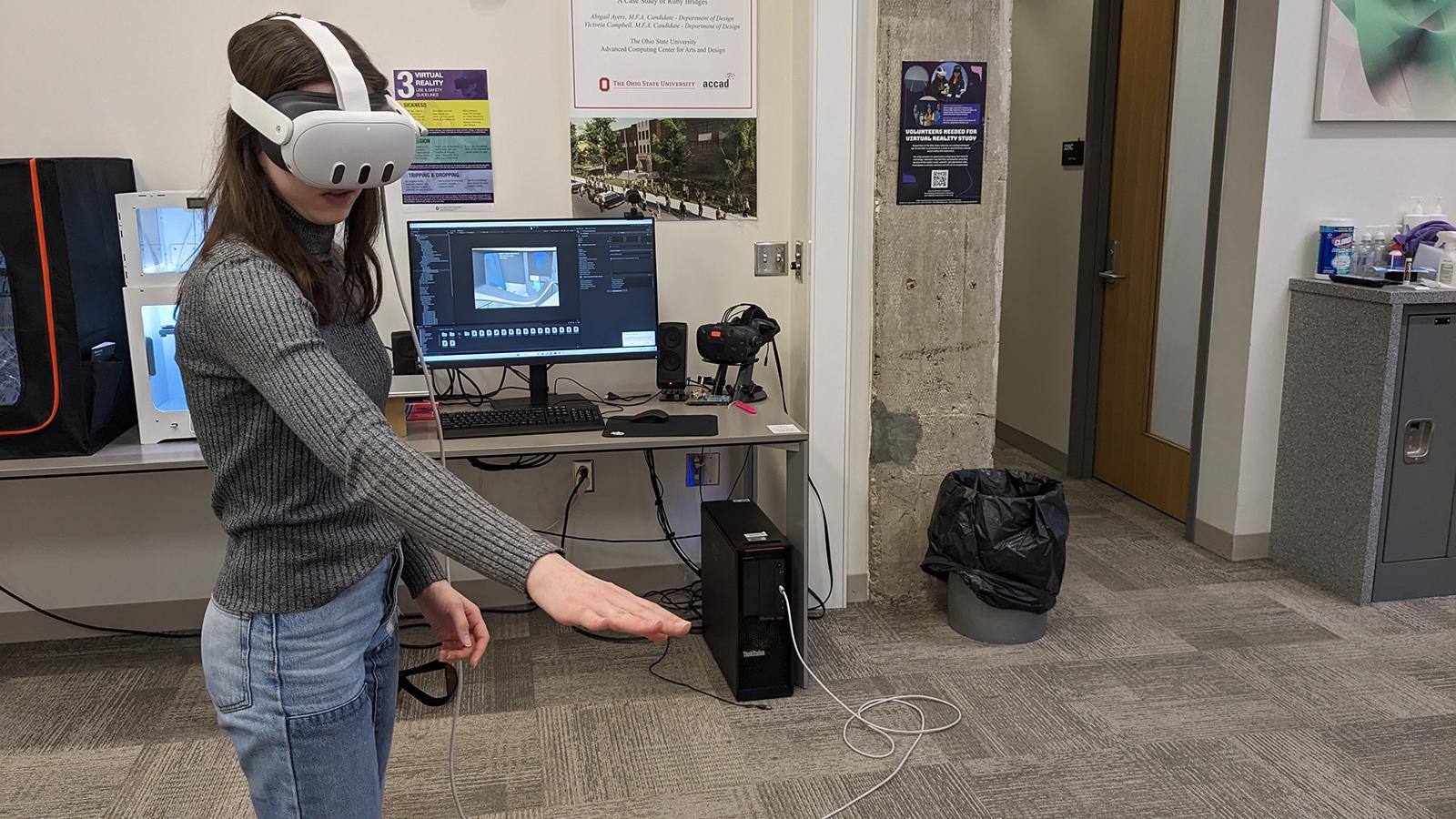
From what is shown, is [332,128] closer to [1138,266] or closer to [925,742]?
[925,742]

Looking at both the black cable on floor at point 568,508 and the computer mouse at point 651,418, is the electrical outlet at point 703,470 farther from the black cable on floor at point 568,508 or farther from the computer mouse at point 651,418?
the computer mouse at point 651,418

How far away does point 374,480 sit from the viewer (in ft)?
2.93

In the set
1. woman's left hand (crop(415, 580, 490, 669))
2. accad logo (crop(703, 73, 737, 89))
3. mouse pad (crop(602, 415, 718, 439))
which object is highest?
accad logo (crop(703, 73, 737, 89))

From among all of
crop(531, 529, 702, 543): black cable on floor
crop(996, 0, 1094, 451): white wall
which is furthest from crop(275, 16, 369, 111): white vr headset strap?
crop(996, 0, 1094, 451): white wall

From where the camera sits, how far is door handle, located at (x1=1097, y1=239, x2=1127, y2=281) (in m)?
4.35

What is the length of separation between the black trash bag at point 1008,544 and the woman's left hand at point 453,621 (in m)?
1.86

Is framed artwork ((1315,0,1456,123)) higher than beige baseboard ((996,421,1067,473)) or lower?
higher

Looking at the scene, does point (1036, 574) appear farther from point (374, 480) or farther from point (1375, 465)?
point (374, 480)

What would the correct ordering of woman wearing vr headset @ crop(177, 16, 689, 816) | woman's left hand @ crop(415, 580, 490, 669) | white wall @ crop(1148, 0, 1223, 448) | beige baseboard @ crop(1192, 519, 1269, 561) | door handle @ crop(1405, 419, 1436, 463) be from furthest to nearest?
white wall @ crop(1148, 0, 1223, 448) < beige baseboard @ crop(1192, 519, 1269, 561) < door handle @ crop(1405, 419, 1436, 463) < woman's left hand @ crop(415, 580, 490, 669) < woman wearing vr headset @ crop(177, 16, 689, 816)

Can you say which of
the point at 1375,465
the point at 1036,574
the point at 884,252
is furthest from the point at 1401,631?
the point at 884,252

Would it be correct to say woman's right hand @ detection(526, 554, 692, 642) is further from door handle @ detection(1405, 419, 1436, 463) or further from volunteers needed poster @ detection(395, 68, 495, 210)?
door handle @ detection(1405, 419, 1436, 463)

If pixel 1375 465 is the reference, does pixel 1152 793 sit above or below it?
below

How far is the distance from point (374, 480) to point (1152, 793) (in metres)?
1.96

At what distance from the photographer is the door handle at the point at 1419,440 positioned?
10.5 feet
